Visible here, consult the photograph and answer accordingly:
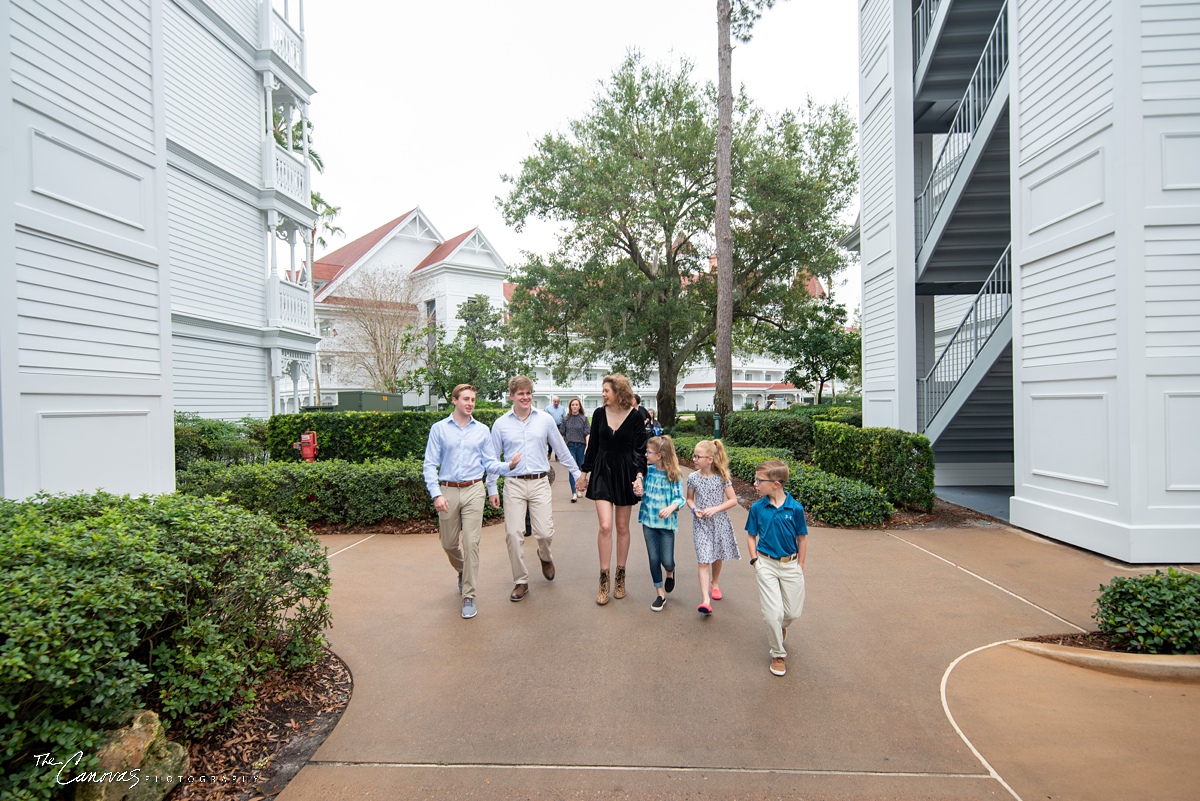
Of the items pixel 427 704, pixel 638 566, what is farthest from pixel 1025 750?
pixel 638 566

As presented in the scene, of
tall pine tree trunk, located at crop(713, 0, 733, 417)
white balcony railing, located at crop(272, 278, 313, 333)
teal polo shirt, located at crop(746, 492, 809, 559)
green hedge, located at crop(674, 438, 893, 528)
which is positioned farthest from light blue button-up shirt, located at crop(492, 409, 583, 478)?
white balcony railing, located at crop(272, 278, 313, 333)

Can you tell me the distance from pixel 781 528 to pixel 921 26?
38.2 feet

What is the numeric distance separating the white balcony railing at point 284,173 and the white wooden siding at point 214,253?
1043 mm

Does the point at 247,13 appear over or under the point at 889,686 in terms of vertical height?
over

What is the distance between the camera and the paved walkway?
3.06 meters

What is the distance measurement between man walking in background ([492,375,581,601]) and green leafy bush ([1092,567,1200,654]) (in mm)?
4345

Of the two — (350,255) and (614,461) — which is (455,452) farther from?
(350,255)

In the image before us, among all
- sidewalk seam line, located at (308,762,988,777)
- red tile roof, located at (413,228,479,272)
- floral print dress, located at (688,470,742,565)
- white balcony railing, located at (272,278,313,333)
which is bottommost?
sidewalk seam line, located at (308,762,988,777)

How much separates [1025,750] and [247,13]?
20.7 meters

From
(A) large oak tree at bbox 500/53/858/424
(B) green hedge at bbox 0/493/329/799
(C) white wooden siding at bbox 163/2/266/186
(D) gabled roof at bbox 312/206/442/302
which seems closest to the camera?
(B) green hedge at bbox 0/493/329/799

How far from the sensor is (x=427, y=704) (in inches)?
152

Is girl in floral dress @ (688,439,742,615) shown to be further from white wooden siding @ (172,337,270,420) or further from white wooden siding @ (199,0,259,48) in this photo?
white wooden siding @ (199,0,259,48)

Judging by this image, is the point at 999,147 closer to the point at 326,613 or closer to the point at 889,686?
the point at 889,686

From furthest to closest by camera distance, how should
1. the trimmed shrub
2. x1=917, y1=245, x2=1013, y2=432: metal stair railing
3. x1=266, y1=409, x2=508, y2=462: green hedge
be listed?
the trimmed shrub < x1=266, y1=409, x2=508, y2=462: green hedge < x1=917, y1=245, x2=1013, y2=432: metal stair railing
